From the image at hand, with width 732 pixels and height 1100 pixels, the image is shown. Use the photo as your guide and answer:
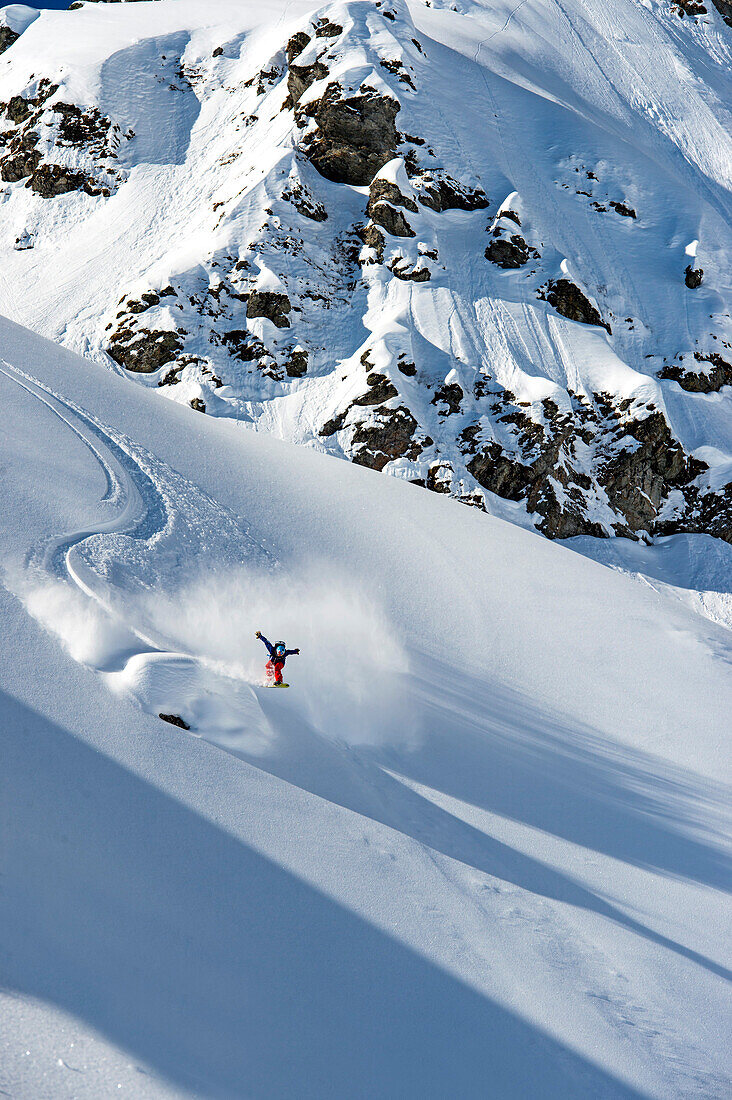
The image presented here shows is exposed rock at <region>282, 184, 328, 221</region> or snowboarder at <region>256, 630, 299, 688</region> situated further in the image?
exposed rock at <region>282, 184, 328, 221</region>

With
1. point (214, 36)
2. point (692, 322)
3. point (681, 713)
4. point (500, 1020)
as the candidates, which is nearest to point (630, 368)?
point (692, 322)

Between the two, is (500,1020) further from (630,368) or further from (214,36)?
(214,36)

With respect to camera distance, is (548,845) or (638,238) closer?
(548,845)

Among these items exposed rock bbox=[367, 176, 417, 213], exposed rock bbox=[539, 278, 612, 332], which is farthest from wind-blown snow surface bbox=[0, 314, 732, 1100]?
exposed rock bbox=[367, 176, 417, 213]

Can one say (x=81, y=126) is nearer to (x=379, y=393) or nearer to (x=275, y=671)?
(x=379, y=393)

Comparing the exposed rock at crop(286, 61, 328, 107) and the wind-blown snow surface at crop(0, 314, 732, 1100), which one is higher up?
the exposed rock at crop(286, 61, 328, 107)

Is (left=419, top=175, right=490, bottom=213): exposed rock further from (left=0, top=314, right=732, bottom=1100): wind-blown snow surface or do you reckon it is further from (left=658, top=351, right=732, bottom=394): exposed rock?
(left=0, top=314, right=732, bottom=1100): wind-blown snow surface
